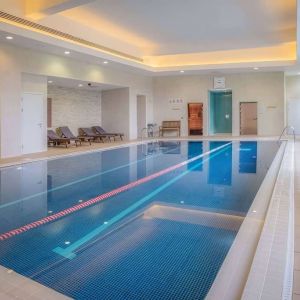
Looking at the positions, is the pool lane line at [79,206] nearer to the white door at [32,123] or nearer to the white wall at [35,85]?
the white door at [32,123]

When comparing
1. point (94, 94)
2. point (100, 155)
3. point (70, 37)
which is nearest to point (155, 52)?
point (94, 94)

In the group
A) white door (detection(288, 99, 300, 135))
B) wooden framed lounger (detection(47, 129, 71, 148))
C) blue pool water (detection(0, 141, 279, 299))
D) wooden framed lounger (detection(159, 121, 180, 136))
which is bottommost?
blue pool water (detection(0, 141, 279, 299))

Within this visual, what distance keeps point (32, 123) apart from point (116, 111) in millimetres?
5984

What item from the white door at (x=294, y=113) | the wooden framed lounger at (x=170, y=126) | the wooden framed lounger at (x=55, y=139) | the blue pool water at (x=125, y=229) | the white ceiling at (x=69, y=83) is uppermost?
the white ceiling at (x=69, y=83)

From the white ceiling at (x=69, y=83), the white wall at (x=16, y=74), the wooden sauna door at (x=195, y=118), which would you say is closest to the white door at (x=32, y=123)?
the white wall at (x=16, y=74)

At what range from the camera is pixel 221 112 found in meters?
20.3

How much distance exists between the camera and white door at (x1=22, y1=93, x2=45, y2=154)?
10.2 meters

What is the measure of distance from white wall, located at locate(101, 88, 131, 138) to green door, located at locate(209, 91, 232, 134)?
20.3 feet

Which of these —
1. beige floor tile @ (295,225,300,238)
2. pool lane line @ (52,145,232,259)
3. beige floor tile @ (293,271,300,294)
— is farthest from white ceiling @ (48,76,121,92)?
beige floor tile @ (293,271,300,294)

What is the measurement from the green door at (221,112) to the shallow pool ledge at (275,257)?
635 inches

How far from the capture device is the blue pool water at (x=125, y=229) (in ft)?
8.41

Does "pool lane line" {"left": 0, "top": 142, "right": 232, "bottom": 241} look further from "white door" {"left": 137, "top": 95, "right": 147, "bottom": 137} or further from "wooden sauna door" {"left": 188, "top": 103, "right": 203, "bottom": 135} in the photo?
"wooden sauna door" {"left": 188, "top": 103, "right": 203, "bottom": 135}

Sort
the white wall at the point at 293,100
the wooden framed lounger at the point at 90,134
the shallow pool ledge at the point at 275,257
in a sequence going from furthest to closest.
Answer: the white wall at the point at 293,100 < the wooden framed lounger at the point at 90,134 < the shallow pool ledge at the point at 275,257

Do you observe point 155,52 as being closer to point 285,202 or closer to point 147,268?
point 285,202
